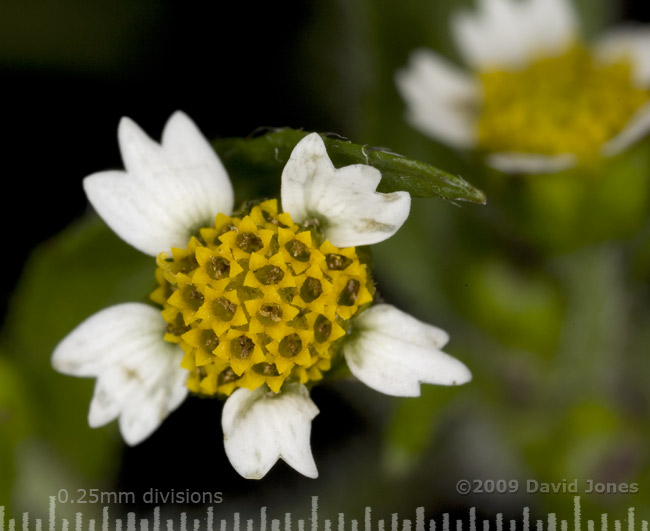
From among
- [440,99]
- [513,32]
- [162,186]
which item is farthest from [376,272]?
[162,186]

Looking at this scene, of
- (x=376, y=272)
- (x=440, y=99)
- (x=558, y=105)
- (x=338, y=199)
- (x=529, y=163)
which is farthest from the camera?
(x=376, y=272)

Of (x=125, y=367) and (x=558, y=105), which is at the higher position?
(x=558, y=105)

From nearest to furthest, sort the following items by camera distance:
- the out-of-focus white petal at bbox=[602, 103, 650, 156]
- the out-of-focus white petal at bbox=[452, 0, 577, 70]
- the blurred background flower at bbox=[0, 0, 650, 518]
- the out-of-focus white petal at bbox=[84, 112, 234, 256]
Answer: the out-of-focus white petal at bbox=[84, 112, 234, 256] → the out-of-focus white petal at bbox=[602, 103, 650, 156] → the blurred background flower at bbox=[0, 0, 650, 518] → the out-of-focus white petal at bbox=[452, 0, 577, 70]

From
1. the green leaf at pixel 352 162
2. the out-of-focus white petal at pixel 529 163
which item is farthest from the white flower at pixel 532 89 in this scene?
the green leaf at pixel 352 162

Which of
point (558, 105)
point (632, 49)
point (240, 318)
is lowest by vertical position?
point (240, 318)

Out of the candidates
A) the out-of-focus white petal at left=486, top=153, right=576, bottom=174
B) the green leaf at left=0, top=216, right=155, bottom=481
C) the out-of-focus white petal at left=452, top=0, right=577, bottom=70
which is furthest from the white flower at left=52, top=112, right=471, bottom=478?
the out-of-focus white petal at left=452, top=0, right=577, bottom=70

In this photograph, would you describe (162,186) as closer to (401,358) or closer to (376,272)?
(401,358)

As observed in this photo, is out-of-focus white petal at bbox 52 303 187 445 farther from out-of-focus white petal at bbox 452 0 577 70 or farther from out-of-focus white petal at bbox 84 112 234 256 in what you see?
out-of-focus white petal at bbox 452 0 577 70
